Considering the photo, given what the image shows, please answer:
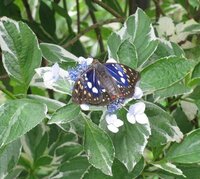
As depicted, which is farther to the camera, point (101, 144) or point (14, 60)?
point (14, 60)

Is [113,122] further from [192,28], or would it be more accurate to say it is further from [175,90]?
[192,28]

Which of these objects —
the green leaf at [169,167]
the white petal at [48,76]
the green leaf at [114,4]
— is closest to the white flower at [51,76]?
the white petal at [48,76]

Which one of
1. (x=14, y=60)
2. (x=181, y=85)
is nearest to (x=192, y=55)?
(x=181, y=85)

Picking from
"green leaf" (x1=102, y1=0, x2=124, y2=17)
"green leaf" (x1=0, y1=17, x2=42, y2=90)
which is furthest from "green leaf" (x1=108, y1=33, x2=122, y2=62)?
"green leaf" (x1=102, y1=0, x2=124, y2=17)

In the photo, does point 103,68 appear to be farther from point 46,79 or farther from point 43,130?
point 43,130

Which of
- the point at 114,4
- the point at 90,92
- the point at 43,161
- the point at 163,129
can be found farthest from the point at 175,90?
the point at 114,4
